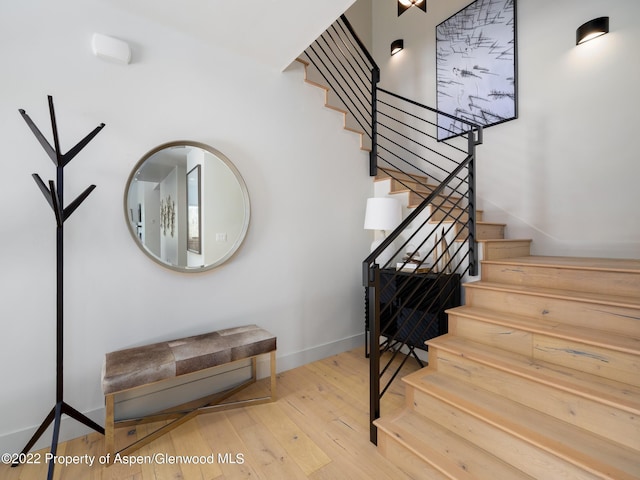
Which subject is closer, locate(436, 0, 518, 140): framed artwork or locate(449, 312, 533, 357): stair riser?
locate(449, 312, 533, 357): stair riser

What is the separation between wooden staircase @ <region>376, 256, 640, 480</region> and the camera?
1.17m

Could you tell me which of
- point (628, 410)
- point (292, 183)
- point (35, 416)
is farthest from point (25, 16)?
point (628, 410)

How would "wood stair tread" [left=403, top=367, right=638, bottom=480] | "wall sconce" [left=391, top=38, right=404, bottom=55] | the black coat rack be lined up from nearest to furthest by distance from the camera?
"wood stair tread" [left=403, top=367, right=638, bottom=480], the black coat rack, "wall sconce" [left=391, top=38, right=404, bottom=55]

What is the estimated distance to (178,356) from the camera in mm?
1673

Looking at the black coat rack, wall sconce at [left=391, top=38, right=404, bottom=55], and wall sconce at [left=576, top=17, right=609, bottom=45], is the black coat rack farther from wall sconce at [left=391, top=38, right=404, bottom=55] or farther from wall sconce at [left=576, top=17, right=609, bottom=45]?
wall sconce at [left=391, top=38, right=404, bottom=55]

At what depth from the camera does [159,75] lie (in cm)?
196

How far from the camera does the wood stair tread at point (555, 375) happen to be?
3.90 ft

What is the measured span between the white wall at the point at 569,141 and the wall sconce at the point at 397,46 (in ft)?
2.72

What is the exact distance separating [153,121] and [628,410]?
287cm

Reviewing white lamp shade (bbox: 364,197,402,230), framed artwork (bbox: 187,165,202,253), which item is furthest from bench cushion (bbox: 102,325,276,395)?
white lamp shade (bbox: 364,197,402,230)

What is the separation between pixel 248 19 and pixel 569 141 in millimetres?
2943

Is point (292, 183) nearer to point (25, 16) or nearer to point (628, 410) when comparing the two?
point (25, 16)

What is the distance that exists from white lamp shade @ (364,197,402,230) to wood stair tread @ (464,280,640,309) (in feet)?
2.63

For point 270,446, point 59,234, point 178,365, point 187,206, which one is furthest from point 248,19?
point 270,446
